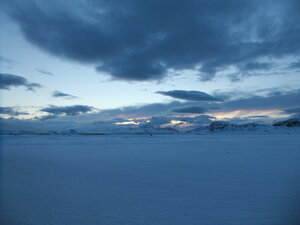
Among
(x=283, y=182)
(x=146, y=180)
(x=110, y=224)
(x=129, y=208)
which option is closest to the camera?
(x=110, y=224)

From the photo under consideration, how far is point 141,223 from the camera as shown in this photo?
4.75 meters

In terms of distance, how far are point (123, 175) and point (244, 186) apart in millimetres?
5038

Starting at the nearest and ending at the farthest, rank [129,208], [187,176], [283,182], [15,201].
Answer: [129,208] → [15,201] → [283,182] → [187,176]

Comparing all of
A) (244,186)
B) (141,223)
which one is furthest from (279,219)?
(141,223)

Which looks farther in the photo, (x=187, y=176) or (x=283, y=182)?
(x=187, y=176)

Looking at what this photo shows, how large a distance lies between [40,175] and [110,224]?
6.47 meters

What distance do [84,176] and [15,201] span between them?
348 centimetres

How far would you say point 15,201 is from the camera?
239 inches

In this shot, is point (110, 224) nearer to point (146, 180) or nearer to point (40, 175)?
point (146, 180)

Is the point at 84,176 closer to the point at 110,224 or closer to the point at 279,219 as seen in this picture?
the point at 110,224

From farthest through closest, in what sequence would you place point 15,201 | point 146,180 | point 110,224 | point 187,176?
point 187,176
point 146,180
point 15,201
point 110,224

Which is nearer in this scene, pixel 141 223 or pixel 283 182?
pixel 141 223

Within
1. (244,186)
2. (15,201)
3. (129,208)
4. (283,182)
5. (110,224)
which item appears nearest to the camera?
(110,224)

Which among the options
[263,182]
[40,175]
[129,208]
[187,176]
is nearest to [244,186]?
[263,182]
